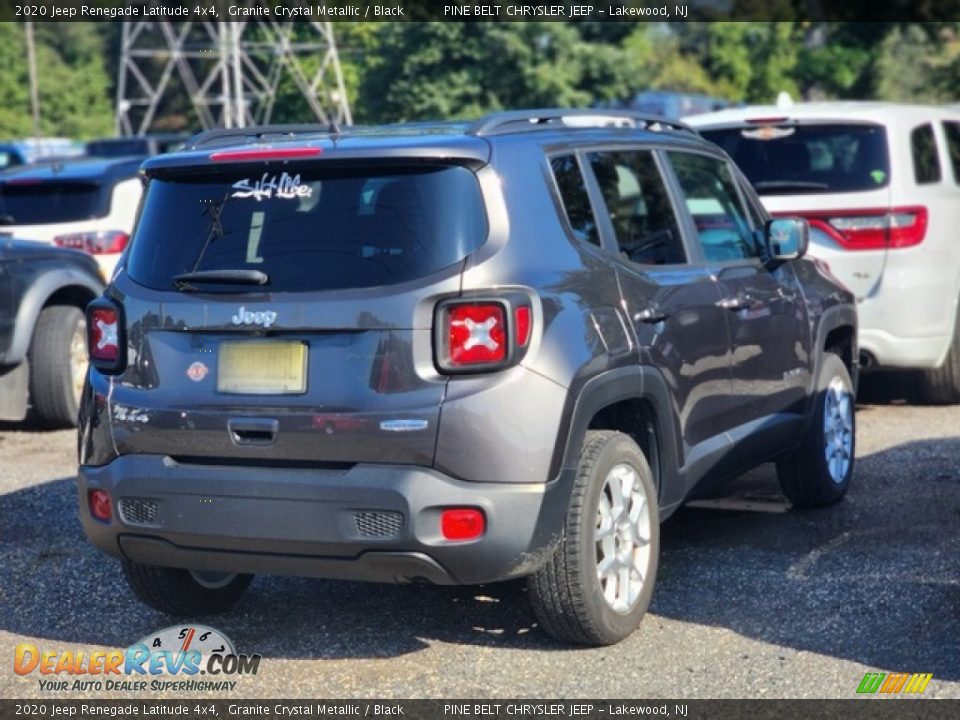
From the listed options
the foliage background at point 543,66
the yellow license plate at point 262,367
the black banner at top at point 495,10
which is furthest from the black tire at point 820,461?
the foliage background at point 543,66

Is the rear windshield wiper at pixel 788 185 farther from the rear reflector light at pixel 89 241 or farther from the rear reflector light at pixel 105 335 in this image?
the rear reflector light at pixel 105 335

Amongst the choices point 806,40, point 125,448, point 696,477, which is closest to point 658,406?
point 696,477

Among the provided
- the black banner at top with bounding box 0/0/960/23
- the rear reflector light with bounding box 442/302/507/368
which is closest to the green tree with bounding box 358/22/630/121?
the black banner at top with bounding box 0/0/960/23

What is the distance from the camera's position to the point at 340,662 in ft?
17.1

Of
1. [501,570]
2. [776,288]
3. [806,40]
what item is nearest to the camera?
[501,570]

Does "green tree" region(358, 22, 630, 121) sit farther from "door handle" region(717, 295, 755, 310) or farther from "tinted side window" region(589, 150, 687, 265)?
"tinted side window" region(589, 150, 687, 265)

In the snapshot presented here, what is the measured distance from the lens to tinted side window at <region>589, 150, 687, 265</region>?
565 cm

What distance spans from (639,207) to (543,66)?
34.2m

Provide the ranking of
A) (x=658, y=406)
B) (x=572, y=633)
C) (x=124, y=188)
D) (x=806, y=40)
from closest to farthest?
(x=572, y=633)
(x=658, y=406)
(x=124, y=188)
(x=806, y=40)

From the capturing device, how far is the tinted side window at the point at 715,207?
6355 mm

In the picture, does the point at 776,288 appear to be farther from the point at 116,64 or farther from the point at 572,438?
the point at 116,64

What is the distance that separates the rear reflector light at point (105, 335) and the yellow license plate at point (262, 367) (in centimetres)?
43

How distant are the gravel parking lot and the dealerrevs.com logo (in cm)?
6

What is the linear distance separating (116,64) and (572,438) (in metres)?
69.2
